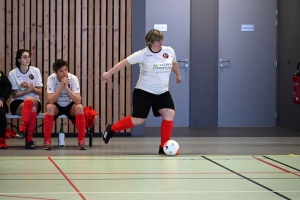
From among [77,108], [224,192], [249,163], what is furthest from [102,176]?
[77,108]

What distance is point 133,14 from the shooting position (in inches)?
417

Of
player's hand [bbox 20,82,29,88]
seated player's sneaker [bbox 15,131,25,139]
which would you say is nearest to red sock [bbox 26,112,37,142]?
seated player's sneaker [bbox 15,131,25,139]

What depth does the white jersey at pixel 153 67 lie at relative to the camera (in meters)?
7.82

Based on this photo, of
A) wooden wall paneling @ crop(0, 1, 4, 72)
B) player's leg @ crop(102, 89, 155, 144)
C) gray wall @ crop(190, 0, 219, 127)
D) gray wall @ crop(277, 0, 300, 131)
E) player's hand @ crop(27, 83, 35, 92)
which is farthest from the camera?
gray wall @ crop(190, 0, 219, 127)

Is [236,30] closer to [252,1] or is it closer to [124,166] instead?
[252,1]

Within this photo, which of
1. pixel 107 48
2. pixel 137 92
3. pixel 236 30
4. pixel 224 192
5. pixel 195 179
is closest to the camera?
pixel 224 192

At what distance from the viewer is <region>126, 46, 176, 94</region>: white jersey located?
308 inches

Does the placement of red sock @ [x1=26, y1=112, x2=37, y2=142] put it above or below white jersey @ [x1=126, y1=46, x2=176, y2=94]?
below

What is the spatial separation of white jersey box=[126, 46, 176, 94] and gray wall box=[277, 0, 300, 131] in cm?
451

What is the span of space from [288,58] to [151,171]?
256 inches

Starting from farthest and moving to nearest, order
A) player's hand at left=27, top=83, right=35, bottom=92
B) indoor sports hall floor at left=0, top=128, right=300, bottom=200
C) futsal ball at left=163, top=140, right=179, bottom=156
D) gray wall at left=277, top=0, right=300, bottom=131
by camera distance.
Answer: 1. gray wall at left=277, top=0, right=300, bottom=131
2. player's hand at left=27, top=83, right=35, bottom=92
3. futsal ball at left=163, top=140, right=179, bottom=156
4. indoor sports hall floor at left=0, top=128, right=300, bottom=200

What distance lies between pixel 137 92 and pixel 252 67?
5458mm

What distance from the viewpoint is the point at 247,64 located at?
508 inches

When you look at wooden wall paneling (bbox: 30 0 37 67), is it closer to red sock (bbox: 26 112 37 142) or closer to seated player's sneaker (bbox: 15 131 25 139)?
red sock (bbox: 26 112 37 142)
